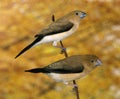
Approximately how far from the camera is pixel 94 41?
1.62m

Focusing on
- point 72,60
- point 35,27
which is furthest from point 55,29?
point 35,27

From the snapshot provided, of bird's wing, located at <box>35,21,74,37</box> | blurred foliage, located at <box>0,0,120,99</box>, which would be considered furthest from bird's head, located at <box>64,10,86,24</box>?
blurred foliage, located at <box>0,0,120,99</box>

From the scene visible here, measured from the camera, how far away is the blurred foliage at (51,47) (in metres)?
1.52

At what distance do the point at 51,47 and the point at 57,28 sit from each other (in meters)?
0.20

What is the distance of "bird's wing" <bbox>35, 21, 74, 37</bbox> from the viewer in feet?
4.63

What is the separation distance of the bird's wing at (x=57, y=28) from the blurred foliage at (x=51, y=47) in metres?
0.17

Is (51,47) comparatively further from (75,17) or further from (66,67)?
(66,67)

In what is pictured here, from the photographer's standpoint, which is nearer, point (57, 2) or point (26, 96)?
point (26, 96)

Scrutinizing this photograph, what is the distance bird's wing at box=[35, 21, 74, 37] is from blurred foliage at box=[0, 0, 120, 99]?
0.57 feet

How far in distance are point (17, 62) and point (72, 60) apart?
302 mm

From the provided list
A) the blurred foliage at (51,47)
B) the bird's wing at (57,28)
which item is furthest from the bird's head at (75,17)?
the blurred foliage at (51,47)

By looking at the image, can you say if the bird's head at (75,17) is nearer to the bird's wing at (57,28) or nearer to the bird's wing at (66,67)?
the bird's wing at (57,28)

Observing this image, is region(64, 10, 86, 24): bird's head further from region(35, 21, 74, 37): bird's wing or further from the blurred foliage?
the blurred foliage

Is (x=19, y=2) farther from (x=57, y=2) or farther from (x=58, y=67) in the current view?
(x=58, y=67)
